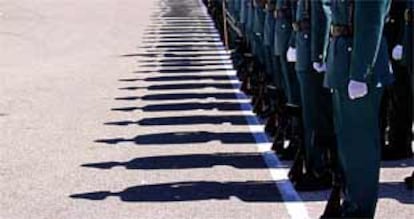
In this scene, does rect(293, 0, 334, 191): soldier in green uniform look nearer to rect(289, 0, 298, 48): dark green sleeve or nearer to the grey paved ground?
the grey paved ground

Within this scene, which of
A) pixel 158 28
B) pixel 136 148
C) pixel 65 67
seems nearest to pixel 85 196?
pixel 136 148

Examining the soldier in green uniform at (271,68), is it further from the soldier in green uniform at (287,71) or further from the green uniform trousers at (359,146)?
the green uniform trousers at (359,146)

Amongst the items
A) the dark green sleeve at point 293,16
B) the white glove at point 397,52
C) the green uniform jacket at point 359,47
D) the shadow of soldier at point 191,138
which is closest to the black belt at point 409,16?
the white glove at point 397,52

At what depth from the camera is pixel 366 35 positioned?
5.56m

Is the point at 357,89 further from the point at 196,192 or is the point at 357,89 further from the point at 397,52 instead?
the point at 397,52

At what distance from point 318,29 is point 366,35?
1.38m

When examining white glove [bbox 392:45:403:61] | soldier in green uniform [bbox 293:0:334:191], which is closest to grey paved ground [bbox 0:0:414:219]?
soldier in green uniform [bbox 293:0:334:191]

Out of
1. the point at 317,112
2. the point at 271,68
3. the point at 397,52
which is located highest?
the point at 397,52

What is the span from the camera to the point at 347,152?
5.85 m

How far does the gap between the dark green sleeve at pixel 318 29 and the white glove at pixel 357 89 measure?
1221mm

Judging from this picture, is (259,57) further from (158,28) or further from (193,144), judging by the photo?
(158,28)

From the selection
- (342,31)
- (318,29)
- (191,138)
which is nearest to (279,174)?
(318,29)

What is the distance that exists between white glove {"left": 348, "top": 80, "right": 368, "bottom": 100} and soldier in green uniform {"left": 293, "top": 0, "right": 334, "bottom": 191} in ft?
4.70

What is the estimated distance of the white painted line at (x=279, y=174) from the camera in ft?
22.2
